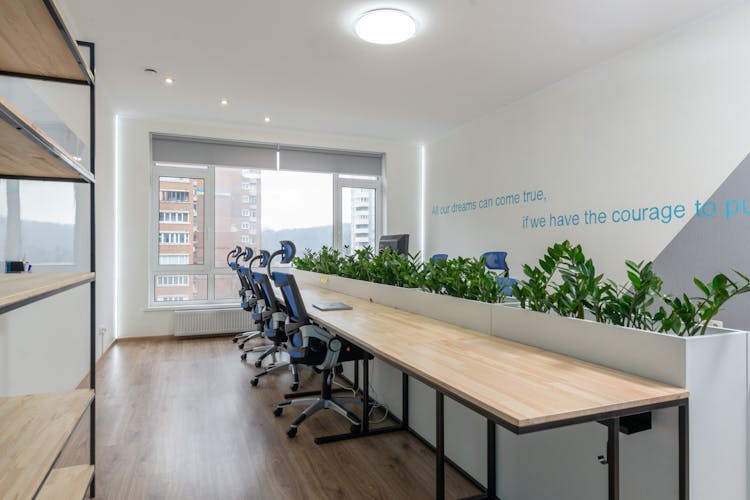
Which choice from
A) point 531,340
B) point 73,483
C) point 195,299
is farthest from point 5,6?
point 195,299

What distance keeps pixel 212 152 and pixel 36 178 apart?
494 centimetres

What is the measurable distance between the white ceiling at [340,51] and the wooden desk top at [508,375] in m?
2.51

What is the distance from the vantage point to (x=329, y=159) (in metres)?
7.34

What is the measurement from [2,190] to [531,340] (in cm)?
290

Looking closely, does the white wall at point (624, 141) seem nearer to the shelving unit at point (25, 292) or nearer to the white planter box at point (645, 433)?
the white planter box at point (645, 433)

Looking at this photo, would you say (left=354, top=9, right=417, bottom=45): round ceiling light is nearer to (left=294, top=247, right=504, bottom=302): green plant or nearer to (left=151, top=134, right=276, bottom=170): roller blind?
(left=294, top=247, right=504, bottom=302): green plant

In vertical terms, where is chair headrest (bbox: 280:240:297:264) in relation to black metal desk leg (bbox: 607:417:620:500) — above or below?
above

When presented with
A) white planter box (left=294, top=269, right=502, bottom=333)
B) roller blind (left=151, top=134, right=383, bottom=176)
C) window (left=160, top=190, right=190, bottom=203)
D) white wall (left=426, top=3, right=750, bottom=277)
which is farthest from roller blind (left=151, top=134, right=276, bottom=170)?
white wall (left=426, top=3, right=750, bottom=277)

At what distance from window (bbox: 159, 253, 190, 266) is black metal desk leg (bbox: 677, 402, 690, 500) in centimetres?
642

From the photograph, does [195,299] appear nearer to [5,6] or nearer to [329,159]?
[329,159]

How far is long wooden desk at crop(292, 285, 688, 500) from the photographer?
4.34 feet

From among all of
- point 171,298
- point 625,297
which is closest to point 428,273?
point 625,297

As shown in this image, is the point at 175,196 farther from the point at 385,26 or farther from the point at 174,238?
the point at 385,26

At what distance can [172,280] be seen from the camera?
6594 millimetres
